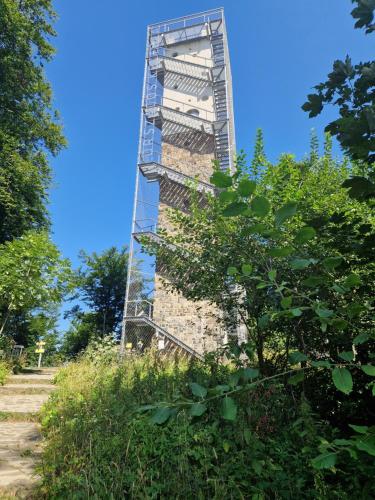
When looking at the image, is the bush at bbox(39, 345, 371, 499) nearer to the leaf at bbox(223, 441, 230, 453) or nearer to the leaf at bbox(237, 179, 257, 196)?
the leaf at bbox(223, 441, 230, 453)

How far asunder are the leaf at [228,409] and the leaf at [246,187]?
500 mm

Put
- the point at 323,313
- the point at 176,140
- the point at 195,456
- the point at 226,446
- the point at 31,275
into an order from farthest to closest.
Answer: the point at 176,140 → the point at 31,275 → the point at 195,456 → the point at 226,446 → the point at 323,313

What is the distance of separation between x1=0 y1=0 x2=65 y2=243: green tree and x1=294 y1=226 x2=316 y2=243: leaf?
1296 cm

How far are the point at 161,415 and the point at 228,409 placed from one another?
6.1 inches

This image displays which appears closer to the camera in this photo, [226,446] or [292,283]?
[292,283]

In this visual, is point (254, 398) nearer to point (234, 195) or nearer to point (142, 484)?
point (142, 484)

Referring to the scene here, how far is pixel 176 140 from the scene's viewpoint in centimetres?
1733

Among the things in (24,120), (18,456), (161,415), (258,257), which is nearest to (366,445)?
(161,415)

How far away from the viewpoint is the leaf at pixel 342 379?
2.54 feet

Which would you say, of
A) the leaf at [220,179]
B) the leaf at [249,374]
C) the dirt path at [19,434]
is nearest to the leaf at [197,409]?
the leaf at [249,374]

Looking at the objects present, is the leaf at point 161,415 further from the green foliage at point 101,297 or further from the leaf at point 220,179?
the green foliage at point 101,297

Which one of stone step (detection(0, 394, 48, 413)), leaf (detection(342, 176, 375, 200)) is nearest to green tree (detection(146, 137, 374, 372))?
leaf (detection(342, 176, 375, 200))

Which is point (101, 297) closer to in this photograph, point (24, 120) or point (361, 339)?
point (24, 120)

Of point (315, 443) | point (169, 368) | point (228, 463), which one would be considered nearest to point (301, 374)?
point (315, 443)
